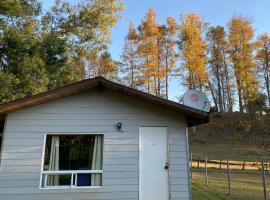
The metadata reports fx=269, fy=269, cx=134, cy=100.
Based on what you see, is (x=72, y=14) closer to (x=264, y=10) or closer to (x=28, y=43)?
(x=28, y=43)

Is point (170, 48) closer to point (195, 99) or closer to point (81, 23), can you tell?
point (81, 23)

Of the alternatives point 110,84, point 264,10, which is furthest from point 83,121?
point 264,10

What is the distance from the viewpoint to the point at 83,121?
23.2 ft

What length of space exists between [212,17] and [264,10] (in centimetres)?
1206

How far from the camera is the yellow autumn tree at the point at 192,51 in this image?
2475 cm

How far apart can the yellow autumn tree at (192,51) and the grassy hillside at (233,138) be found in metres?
5.53

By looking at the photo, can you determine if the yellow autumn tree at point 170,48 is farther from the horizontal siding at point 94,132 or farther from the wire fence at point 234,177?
the horizontal siding at point 94,132

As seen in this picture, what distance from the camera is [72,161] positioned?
6965mm

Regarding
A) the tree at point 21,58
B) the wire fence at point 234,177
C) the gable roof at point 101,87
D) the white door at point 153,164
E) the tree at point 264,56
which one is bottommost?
the wire fence at point 234,177

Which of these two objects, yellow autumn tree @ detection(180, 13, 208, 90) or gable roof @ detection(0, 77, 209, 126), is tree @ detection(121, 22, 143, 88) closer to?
yellow autumn tree @ detection(180, 13, 208, 90)

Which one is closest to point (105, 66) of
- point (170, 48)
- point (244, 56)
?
point (170, 48)

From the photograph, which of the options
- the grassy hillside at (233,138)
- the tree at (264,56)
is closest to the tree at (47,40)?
the grassy hillside at (233,138)

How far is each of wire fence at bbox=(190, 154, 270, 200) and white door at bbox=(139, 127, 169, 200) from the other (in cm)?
335

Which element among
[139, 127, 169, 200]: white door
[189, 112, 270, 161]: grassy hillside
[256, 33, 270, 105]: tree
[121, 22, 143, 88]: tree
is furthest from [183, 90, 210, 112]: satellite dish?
[256, 33, 270, 105]: tree
